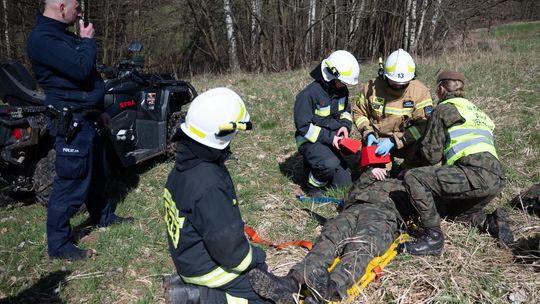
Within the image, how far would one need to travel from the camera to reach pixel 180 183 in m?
2.55

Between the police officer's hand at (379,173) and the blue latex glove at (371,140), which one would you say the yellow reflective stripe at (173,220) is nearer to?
the police officer's hand at (379,173)

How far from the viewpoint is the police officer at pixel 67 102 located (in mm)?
3895

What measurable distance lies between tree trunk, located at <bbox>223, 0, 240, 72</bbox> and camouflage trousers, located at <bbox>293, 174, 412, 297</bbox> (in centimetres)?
1175

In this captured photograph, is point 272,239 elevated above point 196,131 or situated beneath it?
situated beneath

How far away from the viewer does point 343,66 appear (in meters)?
5.09

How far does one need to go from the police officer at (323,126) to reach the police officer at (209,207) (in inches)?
108

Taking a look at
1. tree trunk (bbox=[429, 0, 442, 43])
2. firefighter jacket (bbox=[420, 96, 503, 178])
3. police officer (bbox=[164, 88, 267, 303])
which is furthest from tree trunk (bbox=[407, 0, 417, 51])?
police officer (bbox=[164, 88, 267, 303])

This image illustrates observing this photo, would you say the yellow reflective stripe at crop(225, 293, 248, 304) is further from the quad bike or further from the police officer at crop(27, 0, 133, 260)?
the police officer at crop(27, 0, 133, 260)

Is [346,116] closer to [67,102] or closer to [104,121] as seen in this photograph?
[104,121]

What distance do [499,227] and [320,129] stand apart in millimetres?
2310

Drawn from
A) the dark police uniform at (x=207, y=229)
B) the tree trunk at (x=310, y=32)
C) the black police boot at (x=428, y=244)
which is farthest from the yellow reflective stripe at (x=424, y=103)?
the tree trunk at (x=310, y=32)

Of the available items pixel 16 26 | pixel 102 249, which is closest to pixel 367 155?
pixel 102 249

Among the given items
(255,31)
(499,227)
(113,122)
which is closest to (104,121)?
(113,122)

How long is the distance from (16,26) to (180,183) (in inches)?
648
